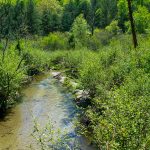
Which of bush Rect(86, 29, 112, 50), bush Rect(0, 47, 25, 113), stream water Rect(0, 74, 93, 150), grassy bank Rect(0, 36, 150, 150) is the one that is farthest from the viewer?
bush Rect(86, 29, 112, 50)

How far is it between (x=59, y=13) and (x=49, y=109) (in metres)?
102

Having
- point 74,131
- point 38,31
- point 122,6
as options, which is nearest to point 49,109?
point 74,131

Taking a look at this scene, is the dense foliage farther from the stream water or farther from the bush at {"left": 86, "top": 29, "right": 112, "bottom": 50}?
the stream water

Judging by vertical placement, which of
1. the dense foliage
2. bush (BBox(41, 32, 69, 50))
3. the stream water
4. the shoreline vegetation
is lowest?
the stream water

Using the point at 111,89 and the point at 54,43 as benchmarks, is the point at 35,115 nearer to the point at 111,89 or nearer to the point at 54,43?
the point at 111,89

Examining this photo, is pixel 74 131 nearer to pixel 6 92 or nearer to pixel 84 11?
pixel 6 92

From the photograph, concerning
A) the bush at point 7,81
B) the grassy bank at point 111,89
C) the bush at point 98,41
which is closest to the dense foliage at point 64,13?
the bush at point 98,41

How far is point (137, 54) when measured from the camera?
30.0 metres

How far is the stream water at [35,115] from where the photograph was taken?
26.3 meters

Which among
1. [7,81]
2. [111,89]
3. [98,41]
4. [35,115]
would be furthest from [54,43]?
[111,89]

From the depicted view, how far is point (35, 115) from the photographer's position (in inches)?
1331

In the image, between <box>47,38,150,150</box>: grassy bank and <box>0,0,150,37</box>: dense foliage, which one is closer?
<box>47,38,150,150</box>: grassy bank

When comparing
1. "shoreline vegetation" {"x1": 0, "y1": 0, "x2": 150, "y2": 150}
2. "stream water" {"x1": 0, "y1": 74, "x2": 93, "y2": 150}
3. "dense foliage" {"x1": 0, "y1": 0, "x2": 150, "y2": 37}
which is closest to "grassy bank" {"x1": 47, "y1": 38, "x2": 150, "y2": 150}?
"shoreline vegetation" {"x1": 0, "y1": 0, "x2": 150, "y2": 150}

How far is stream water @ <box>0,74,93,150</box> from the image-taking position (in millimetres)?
26333
